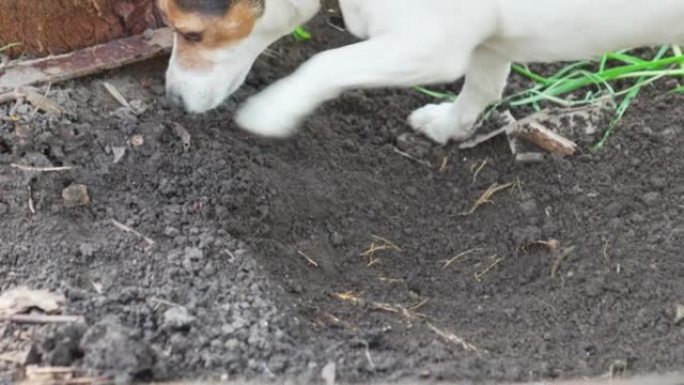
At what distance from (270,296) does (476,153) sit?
4.04 ft

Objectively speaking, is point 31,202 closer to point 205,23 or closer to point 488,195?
point 205,23

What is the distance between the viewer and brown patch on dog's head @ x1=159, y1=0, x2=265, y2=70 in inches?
125

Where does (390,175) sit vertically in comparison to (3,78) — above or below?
below

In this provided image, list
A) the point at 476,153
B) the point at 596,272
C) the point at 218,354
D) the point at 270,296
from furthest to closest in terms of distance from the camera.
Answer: the point at 476,153 → the point at 596,272 → the point at 270,296 → the point at 218,354

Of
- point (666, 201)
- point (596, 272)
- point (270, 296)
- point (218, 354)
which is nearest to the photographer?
point (218, 354)

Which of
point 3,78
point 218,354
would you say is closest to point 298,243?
point 218,354

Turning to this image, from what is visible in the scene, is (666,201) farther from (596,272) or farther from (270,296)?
(270,296)

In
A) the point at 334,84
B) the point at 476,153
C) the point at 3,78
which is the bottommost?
the point at 476,153

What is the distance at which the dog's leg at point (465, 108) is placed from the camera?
3.71 metres

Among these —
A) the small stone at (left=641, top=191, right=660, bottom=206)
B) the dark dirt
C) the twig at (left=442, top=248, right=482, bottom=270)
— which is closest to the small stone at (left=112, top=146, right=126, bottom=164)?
the dark dirt

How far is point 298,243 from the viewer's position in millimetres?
3285

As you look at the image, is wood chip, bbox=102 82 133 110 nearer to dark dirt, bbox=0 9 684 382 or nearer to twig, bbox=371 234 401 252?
dark dirt, bbox=0 9 684 382

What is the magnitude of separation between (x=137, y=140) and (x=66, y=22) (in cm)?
54

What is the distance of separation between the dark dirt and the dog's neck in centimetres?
41
